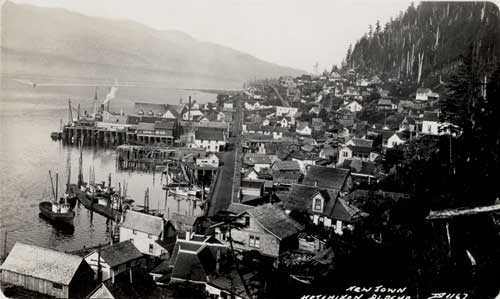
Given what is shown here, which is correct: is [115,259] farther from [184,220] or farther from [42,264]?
[184,220]

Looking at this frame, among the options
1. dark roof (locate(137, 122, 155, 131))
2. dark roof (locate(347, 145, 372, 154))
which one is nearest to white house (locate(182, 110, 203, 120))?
dark roof (locate(137, 122, 155, 131))

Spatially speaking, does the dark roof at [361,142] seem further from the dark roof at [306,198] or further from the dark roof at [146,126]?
the dark roof at [146,126]

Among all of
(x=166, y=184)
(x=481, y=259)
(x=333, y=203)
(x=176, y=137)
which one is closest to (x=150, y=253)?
(x=333, y=203)

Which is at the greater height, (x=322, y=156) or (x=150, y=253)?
(x=322, y=156)

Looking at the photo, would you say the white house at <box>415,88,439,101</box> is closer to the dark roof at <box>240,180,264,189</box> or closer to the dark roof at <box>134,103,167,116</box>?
the dark roof at <box>240,180,264,189</box>

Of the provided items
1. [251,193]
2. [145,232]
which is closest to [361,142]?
[251,193]

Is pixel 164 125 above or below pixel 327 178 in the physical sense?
above

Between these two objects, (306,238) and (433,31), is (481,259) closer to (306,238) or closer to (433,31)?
(306,238)
